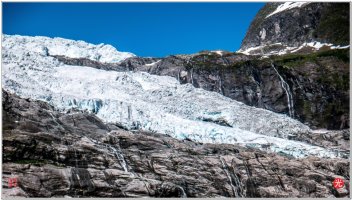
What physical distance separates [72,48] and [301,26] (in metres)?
57.1

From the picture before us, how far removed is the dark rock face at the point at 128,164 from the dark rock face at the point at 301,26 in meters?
71.3

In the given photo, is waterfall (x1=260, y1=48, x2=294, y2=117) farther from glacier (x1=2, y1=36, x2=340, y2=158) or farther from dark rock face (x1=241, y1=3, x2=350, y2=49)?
dark rock face (x1=241, y1=3, x2=350, y2=49)

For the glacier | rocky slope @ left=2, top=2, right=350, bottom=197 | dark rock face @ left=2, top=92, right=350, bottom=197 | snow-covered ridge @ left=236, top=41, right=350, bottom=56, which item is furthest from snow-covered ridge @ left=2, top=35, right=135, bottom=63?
dark rock face @ left=2, top=92, right=350, bottom=197

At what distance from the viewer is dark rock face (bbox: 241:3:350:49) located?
10694 centimetres

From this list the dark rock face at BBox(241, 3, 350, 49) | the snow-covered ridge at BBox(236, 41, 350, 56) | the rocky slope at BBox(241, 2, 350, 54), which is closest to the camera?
the snow-covered ridge at BBox(236, 41, 350, 56)

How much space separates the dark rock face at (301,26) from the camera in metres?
107

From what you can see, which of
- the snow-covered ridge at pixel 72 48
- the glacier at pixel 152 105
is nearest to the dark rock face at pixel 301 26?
the snow-covered ridge at pixel 72 48

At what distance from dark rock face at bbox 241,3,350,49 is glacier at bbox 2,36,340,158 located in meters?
57.2

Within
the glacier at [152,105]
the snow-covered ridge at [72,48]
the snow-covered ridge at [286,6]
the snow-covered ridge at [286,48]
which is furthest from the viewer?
the snow-covered ridge at [286,6]

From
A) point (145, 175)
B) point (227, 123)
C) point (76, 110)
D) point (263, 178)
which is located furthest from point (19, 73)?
point (263, 178)

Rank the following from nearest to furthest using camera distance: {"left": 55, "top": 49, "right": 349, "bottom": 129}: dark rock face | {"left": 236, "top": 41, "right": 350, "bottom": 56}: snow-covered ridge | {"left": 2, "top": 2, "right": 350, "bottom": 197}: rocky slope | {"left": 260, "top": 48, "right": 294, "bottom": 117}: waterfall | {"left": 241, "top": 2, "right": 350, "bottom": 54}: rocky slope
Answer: {"left": 2, "top": 2, "right": 350, "bottom": 197}: rocky slope → {"left": 260, "top": 48, "right": 294, "bottom": 117}: waterfall → {"left": 55, "top": 49, "right": 349, "bottom": 129}: dark rock face → {"left": 236, "top": 41, "right": 350, "bottom": 56}: snow-covered ridge → {"left": 241, "top": 2, "right": 350, "bottom": 54}: rocky slope

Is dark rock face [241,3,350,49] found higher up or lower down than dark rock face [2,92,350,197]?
higher up

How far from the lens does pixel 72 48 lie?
3861 inches

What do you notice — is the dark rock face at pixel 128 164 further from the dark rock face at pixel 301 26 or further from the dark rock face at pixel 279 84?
the dark rock face at pixel 301 26
